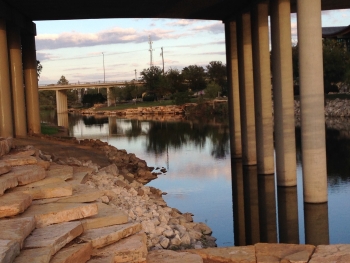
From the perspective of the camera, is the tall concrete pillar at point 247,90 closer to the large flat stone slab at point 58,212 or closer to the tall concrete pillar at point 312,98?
the tall concrete pillar at point 312,98

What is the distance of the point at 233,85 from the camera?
2453 centimetres

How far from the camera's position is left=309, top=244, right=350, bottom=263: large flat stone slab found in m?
7.67

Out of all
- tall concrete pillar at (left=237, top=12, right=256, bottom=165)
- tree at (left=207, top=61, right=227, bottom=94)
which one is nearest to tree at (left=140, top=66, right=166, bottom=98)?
tree at (left=207, top=61, right=227, bottom=94)

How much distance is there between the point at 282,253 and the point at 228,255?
796mm

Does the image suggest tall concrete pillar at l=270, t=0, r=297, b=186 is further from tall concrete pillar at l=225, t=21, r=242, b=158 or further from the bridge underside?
tall concrete pillar at l=225, t=21, r=242, b=158

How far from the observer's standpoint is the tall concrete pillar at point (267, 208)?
12172mm

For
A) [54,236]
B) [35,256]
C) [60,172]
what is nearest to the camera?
[35,256]

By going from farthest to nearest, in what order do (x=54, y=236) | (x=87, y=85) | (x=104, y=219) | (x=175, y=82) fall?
(x=87, y=85) → (x=175, y=82) → (x=104, y=219) → (x=54, y=236)

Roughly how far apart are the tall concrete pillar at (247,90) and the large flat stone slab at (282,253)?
43.0 feet

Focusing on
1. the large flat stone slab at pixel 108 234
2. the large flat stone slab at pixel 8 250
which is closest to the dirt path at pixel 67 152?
the large flat stone slab at pixel 108 234

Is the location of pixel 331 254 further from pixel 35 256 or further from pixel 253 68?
pixel 253 68

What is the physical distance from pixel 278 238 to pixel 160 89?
3118 inches

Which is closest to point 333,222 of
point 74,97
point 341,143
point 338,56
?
point 341,143

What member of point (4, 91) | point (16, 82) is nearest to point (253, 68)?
point (4, 91)
